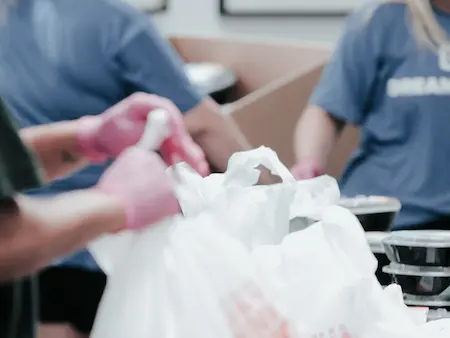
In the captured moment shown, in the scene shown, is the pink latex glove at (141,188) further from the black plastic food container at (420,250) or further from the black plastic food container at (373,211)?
the black plastic food container at (373,211)

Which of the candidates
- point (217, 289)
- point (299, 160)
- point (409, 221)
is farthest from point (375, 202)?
point (217, 289)

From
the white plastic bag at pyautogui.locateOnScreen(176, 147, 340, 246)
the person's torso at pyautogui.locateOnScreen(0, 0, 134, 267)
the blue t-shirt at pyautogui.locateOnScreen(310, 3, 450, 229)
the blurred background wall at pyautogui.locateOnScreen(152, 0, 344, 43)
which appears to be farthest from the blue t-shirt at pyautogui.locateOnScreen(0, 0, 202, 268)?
the blurred background wall at pyautogui.locateOnScreen(152, 0, 344, 43)

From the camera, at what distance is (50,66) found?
1.20m

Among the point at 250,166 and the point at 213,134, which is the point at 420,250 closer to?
the point at 250,166

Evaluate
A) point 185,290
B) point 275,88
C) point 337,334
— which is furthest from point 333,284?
point 275,88

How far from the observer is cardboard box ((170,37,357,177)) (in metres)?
1.70

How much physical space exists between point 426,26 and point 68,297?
709 millimetres

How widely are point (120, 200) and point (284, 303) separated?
170mm

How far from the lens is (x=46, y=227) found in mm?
571

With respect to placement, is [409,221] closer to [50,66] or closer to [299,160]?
[299,160]

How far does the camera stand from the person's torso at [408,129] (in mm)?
1312

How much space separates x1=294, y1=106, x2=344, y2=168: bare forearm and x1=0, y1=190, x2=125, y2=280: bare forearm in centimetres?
83

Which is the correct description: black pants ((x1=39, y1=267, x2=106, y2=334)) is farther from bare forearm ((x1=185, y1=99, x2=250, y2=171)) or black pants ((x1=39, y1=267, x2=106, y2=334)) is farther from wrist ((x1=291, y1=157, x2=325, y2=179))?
wrist ((x1=291, y1=157, x2=325, y2=179))

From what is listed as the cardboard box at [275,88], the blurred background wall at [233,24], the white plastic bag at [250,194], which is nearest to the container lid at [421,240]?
the white plastic bag at [250,194]
